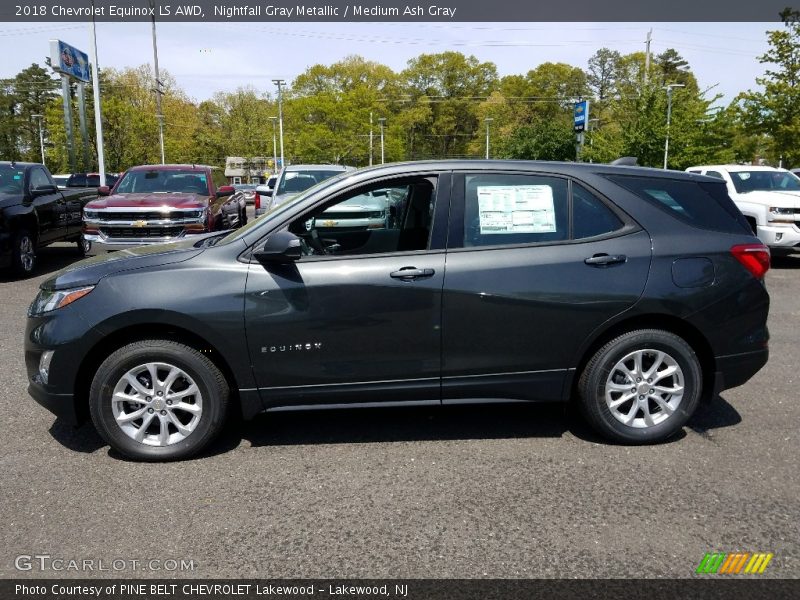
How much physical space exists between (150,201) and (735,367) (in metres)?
8.87

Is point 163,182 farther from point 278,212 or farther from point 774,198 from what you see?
point 774,198

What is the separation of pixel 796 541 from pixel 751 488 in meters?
0.53

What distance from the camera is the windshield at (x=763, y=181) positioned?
41.7ft

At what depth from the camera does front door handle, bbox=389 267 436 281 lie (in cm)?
378

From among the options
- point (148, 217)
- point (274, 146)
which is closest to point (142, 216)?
point (148, 217)

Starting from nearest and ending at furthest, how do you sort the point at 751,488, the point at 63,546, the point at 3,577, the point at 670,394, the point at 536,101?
the point at 3,577, the point at 63,546, the point at 751,488, the point at 670,394, the point at 536,101

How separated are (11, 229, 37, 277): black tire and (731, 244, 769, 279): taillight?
1024 centimetres

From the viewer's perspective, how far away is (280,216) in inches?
155

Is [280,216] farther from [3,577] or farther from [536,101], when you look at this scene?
[536,101]

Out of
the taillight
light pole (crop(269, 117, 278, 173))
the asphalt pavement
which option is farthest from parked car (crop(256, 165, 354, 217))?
light pole (crop(269, 117, 278, 173))

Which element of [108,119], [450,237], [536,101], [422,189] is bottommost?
[450,237]

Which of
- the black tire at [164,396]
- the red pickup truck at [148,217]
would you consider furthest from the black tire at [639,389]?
the red pickup truck at [148,217]

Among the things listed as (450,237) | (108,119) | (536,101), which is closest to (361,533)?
(450,237)

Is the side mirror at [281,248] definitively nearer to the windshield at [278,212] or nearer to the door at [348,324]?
the door at [348,324]
